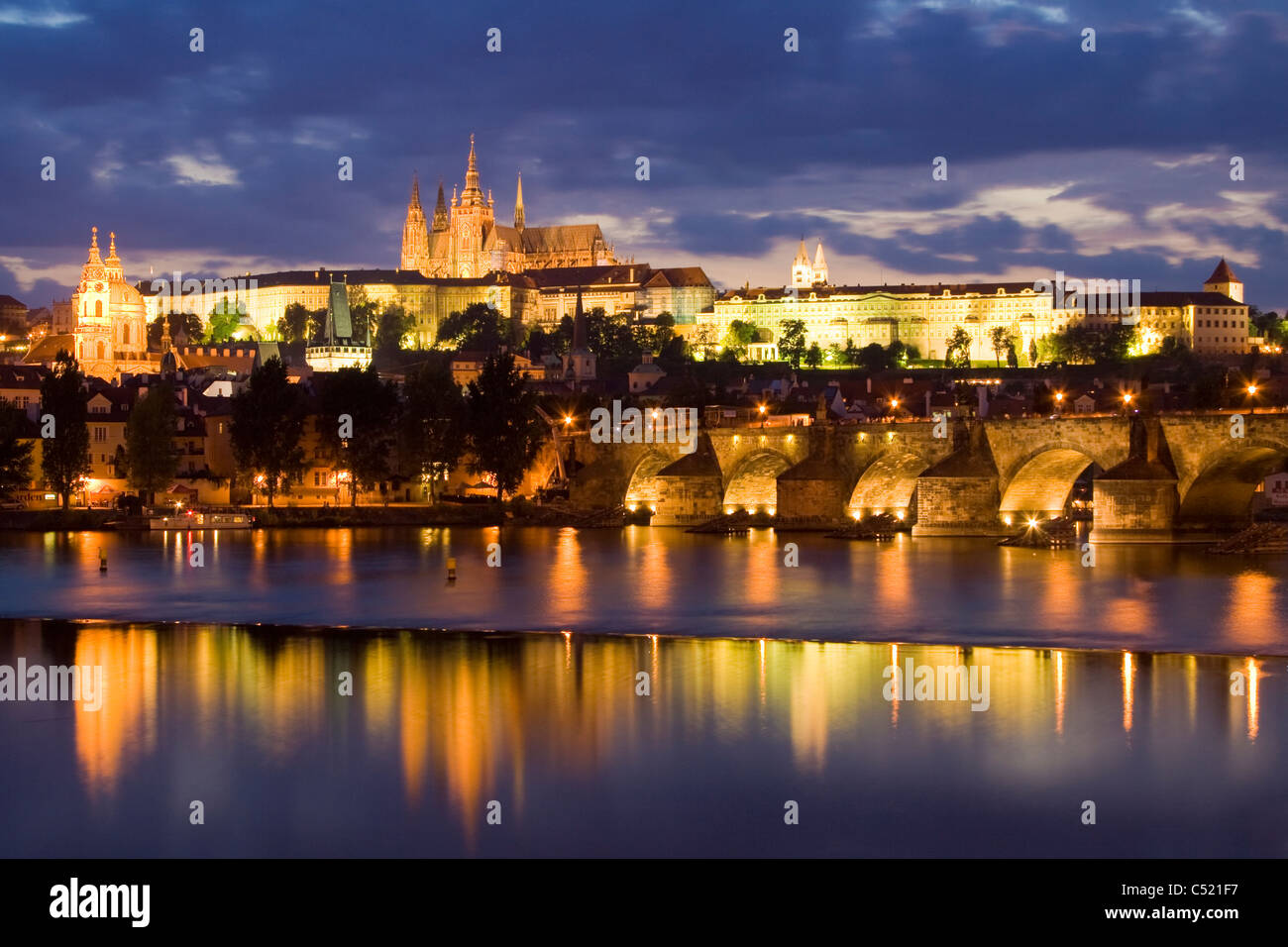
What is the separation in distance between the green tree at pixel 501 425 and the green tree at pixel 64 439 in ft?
44.9

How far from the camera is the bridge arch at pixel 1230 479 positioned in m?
43.0

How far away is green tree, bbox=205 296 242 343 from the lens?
154m

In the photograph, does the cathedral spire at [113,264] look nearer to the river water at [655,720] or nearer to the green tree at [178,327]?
the green tree at [178,327]

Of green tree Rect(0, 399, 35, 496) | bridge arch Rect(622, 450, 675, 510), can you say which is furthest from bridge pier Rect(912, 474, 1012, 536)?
green tree Rect(0, 399, 35, 496)

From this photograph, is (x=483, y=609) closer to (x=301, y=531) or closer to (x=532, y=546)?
(x=532, y=546)

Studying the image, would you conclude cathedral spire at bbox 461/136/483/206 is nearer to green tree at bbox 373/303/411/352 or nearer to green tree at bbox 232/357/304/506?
green tree at bbox 373/303/411/352

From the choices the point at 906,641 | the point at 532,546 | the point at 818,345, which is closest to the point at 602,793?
the point at 906,641

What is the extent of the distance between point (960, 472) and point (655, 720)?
2987cm

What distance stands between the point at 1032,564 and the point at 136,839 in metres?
28.5

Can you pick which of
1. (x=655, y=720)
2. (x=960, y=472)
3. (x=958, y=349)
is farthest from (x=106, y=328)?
(x=655, y=720)

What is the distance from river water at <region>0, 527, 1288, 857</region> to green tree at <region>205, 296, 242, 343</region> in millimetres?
120320

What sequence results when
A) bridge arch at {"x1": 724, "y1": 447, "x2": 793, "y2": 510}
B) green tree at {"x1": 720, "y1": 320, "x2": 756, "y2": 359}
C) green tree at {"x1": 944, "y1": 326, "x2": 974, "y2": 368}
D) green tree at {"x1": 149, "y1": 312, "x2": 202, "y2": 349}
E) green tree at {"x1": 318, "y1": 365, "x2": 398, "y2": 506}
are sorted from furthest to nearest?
green tree at {"x1": 720, "y1": 320, "x2": 756, "y2": 359} → green tree at {"x1": 149, "y1": 312, "x2": 202, "y2": 349} → green tree at {"x1": 944, "y1": 326, "x2": 974, "y2": 368} → green tree at {"x1": 318, "y1": 365, "x2": 398, "y2": 506} → bridge arch at {"x1": 724, "y1": 447, "x2": 793, "y2": 510}

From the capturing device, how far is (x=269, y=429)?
2341 inches

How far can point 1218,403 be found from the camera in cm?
6312
